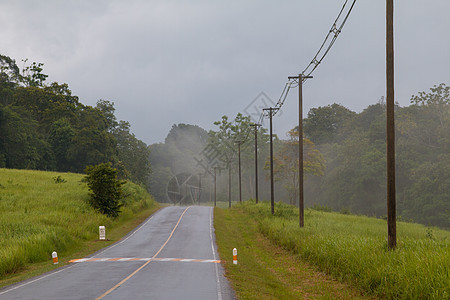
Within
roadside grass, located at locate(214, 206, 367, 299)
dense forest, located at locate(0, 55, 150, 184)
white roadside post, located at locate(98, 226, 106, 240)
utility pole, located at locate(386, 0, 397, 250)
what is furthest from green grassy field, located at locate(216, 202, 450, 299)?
dense forest, located at locate(0, 55, 150, 184)

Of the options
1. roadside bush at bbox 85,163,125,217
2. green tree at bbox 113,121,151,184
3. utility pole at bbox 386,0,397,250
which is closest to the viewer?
utility pole at bbox 386,0,397,250

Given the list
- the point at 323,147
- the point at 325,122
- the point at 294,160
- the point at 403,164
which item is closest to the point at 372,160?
the point at 403,164

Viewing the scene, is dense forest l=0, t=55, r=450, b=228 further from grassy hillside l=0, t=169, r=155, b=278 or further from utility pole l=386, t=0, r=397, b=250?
utility pole l=386, t=0, r=397, b=250

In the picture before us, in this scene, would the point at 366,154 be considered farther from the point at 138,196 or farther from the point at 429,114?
the point at 138,196

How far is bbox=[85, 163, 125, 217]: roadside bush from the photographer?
120 feet

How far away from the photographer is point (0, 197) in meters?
33.3

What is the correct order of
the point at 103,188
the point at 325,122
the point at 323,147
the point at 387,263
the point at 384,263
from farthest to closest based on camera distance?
the point at 325,122, the point at 323,147, the point at 103,188, the point at 384,263, the point at 387,263

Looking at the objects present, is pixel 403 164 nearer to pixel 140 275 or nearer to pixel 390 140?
pixel 390 140

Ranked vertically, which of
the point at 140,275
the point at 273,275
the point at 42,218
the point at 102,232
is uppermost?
the point at 42,218

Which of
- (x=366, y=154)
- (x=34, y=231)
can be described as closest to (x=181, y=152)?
(x=366, y=154)

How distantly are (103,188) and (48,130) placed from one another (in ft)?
183

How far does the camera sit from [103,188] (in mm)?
36906

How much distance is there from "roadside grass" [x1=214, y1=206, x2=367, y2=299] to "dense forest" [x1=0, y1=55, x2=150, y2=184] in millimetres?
48575

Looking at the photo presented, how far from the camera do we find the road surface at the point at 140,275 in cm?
1285
